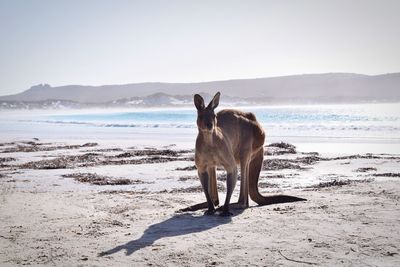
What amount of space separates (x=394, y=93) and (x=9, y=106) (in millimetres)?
95165

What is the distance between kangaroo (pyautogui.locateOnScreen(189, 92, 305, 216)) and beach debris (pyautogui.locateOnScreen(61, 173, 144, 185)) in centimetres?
412

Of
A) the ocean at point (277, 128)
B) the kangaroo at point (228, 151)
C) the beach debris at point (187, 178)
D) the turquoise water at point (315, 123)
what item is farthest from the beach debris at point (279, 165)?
the turquoise water at point (315, 123)

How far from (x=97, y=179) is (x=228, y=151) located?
227 inches

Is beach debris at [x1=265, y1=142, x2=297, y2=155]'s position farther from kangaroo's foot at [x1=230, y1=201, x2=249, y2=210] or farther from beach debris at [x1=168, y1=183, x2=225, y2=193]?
kangaroo's foot at [x1=230, y1=201, x2=249, y2=210]

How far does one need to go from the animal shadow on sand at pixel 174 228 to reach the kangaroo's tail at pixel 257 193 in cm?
78

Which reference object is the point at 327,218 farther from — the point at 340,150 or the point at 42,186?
the point at 340,150

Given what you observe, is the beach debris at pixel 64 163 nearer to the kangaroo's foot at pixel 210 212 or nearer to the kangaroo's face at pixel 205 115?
the kangaroo's foot at pixel 210 212

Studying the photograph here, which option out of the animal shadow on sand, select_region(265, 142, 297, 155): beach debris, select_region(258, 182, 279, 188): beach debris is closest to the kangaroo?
the animal shadow on sand

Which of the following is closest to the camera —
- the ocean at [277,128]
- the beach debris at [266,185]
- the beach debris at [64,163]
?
the beach debris at [266,185]

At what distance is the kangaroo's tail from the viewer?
8023 millimetres

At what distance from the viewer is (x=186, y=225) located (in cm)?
648

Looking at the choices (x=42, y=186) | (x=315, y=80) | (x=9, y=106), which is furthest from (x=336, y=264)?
(x=315, y=80)

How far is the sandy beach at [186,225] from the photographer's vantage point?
5078 mm

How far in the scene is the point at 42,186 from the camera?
35.6 feet
